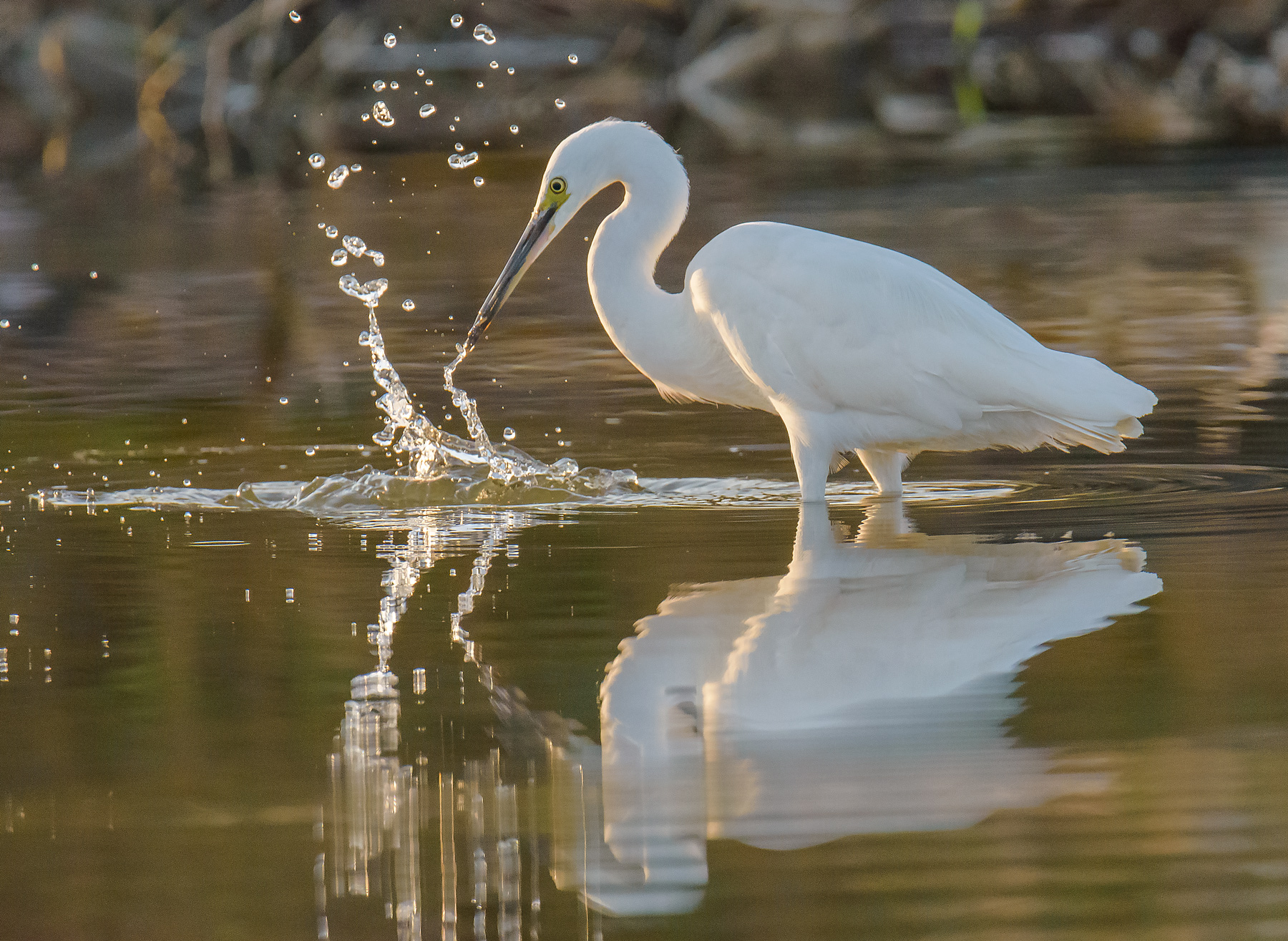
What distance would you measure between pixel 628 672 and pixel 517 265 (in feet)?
9.95

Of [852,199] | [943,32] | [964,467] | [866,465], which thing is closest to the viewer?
[866,465]

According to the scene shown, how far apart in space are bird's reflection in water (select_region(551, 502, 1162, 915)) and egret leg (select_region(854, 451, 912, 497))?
1.08 metres

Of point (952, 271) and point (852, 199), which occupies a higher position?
point (852, 199)

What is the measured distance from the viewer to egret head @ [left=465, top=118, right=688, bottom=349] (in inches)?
278

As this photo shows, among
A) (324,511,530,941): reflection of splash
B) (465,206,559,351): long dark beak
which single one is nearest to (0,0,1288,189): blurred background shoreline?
(465,206,559,351): long dark beak

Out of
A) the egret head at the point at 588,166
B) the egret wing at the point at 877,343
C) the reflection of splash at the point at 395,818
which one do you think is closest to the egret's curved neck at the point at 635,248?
the egret head at the point at 588,166

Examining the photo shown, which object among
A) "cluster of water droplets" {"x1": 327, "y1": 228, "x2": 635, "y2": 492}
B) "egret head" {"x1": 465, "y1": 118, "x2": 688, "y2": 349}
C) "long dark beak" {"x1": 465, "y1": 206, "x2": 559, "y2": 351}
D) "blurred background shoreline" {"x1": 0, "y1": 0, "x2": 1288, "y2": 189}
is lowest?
"cluster of water droplets" {"x1": 327, "y1": 228, "x2": 635, "y2": 492}

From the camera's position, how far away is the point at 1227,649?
4.56m

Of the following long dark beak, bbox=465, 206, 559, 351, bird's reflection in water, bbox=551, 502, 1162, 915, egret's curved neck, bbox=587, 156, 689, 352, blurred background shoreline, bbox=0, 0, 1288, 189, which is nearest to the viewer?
bird's reflection in water, bbox=551, 502, 1162, 915

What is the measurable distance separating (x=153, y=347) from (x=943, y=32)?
2435 cm

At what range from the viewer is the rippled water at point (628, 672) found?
3238 millimetres

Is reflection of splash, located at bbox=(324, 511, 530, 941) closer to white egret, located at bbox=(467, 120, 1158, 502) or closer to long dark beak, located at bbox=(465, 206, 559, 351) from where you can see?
white egret, located at bbox=(467, 120, 1158, 502)

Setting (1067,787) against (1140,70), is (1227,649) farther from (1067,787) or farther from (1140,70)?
(1140,70)

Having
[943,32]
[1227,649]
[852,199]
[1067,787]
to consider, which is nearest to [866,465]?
[1227,649]
